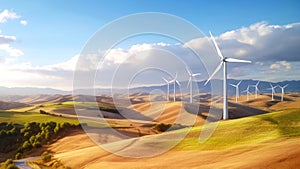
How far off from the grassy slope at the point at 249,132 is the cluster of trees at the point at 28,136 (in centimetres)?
4940

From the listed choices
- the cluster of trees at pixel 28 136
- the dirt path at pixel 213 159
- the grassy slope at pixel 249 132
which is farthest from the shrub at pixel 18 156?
the grassy slope at pixel 249 132

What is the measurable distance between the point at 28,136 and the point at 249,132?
234 feet

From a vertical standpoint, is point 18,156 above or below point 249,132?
below

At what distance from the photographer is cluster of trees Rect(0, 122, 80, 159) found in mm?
94094

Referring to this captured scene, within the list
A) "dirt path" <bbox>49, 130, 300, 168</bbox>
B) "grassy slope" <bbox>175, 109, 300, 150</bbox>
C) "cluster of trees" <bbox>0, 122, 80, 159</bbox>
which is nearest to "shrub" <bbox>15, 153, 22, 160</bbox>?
"cluster of trees" <bbox>0, 122, 80, 159</bbox>

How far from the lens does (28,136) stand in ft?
341

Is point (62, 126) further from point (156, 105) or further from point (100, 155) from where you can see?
point (156, 105)

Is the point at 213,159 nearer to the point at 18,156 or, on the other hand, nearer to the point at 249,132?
the point at 249,132

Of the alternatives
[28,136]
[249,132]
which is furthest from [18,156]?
[249,132]

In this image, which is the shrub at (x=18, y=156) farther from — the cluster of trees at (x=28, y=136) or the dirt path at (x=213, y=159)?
the dirt path at (x=213, y=159)

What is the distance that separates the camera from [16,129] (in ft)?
368

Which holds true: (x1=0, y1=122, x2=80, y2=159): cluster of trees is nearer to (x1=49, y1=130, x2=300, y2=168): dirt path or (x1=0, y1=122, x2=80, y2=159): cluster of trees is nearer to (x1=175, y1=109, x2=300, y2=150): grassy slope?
(x1=49, y1=130, x2=300, y2=168): dirt path

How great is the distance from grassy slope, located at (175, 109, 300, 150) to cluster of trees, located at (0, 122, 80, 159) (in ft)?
162

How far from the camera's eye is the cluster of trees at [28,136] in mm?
94094
